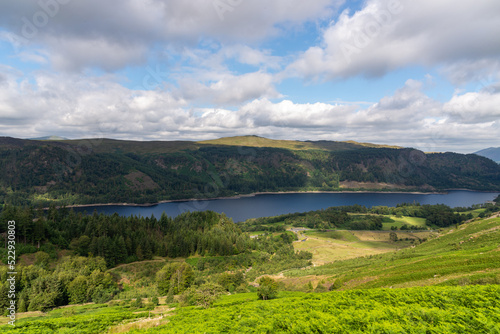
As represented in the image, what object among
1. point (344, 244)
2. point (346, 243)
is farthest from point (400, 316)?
point (346, 243)

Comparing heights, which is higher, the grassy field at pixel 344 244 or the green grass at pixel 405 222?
the grassy field at pixel 344 244

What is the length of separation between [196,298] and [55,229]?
66584mm

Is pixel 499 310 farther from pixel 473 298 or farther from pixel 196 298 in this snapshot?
pixel 196 298

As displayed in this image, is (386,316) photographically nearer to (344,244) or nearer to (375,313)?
(375,313)

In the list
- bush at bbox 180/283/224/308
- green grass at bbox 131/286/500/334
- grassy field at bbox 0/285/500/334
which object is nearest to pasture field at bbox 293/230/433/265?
bush at bbox 180/283/224/308

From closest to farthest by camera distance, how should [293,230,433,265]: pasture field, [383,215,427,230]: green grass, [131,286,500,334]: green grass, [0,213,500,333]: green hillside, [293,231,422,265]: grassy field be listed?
[131,286,500,334]: green grass < [0,213,500,333]: green hillside < [293,231,422,265]: grassy field < [293,230,433,265]: pasture field < [383,215,427,230]: green grass

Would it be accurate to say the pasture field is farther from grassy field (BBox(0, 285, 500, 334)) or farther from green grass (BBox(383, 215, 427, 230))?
grassy field (BBox(0, 285, 500, 334))

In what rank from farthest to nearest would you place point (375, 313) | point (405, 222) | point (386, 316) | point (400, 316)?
point (405, 222)
point (375, 313)
point (386, 316)
point (400, 316)

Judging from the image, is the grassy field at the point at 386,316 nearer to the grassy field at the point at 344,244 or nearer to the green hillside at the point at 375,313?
the green hillside at the point at 375,313

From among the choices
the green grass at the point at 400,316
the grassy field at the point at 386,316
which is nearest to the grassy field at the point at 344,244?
the grassy field at the point at 386,316

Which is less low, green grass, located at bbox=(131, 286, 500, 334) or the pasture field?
green grass, located at bbox=(131, 286, 500, 334)

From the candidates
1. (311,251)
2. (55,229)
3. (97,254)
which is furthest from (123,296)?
(311,251)

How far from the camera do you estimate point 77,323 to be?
94.2ft

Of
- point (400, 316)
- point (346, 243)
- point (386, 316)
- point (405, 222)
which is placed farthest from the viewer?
point (405, 222)
